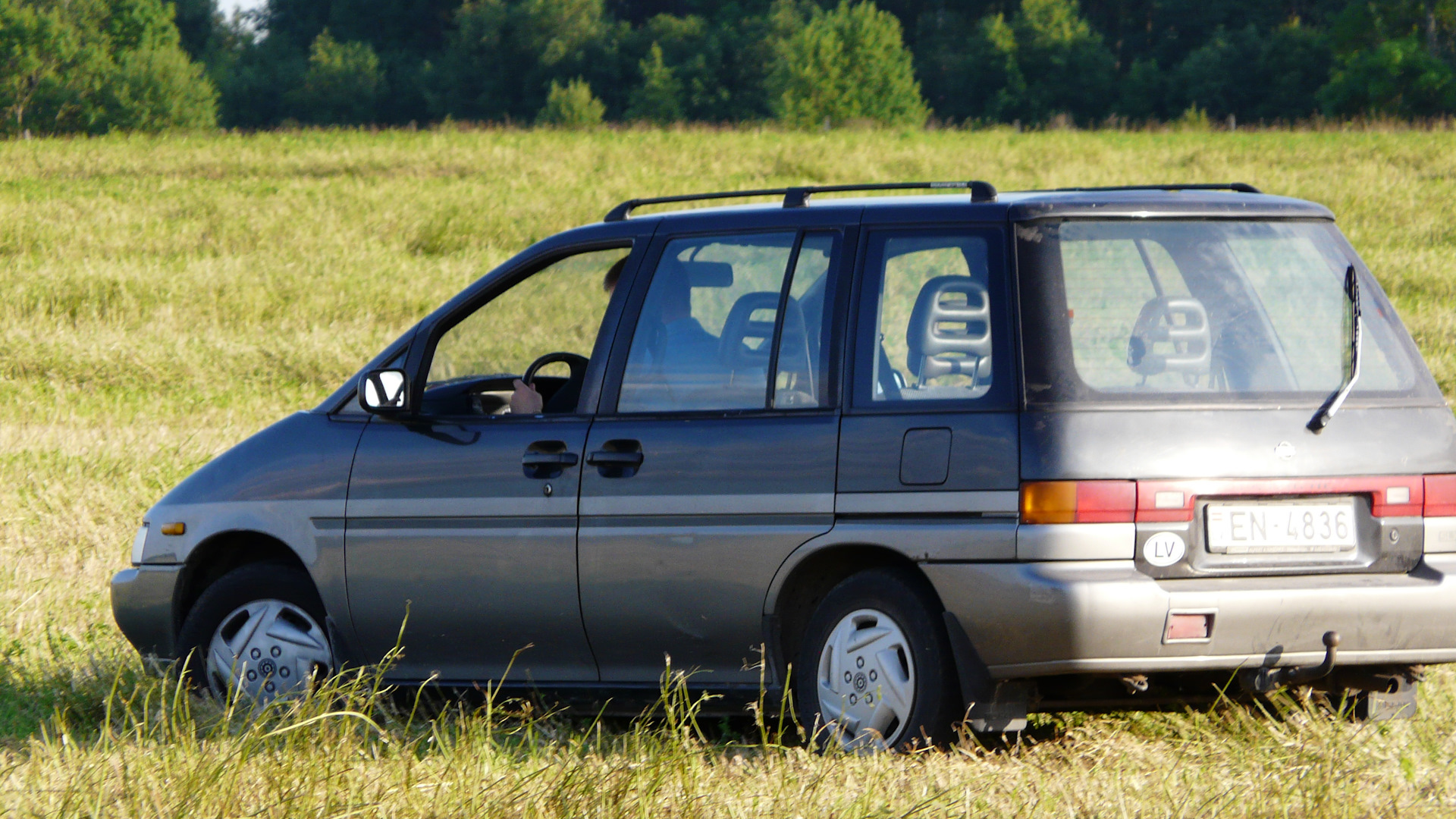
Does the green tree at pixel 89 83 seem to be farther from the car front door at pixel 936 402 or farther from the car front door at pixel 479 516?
the car front door at pixel 936 402

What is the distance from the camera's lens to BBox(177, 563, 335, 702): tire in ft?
18.6

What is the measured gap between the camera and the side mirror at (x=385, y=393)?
5438 mm

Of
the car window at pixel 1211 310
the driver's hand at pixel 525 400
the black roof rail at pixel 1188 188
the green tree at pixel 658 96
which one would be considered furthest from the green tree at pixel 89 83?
the car window at pixel 1211 310

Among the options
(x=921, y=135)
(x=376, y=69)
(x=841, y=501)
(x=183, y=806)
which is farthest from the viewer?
(x=376, y=69)

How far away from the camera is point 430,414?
216 inches

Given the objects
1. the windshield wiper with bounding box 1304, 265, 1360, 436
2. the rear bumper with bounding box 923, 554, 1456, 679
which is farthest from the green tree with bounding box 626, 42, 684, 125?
the rear bumper with bounding box 923, 554, 1456, 679

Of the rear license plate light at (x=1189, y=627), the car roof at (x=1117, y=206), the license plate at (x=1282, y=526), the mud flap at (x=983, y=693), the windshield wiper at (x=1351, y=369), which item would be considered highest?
the car roof at (x=1117, y=206)

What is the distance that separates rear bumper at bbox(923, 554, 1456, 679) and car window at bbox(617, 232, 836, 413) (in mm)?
787

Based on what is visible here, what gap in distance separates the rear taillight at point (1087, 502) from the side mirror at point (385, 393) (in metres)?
2.18

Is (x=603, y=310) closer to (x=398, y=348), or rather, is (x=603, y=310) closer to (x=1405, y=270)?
(x=398, y=348)

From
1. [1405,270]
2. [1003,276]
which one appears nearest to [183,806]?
[1003,276]

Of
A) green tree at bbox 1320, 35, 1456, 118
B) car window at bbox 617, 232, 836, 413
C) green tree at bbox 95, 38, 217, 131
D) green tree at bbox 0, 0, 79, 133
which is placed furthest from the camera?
green tree at bbox 95, 38, 217, 131

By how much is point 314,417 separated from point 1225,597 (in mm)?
3055

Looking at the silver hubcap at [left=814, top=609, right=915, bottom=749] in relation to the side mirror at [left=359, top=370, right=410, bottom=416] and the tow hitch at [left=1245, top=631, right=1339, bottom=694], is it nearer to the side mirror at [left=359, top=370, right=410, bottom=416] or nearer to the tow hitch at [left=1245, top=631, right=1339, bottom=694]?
the tow hitch at [left=1245, top=631, right=1339, bottom=694]
